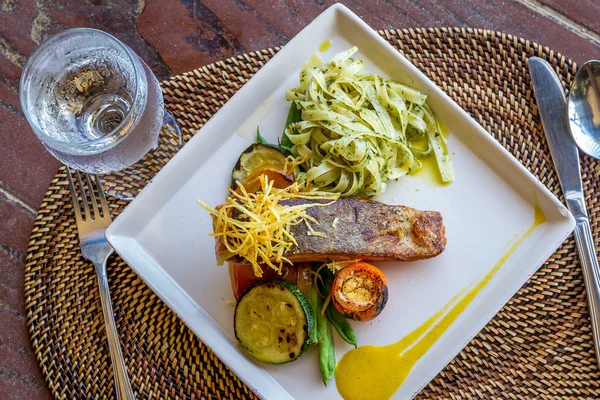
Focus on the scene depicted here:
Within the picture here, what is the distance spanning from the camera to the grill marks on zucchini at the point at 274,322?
290 cm

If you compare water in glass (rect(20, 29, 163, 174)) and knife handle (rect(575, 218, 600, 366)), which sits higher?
knife handle (rect(575, 218, 600, 366))

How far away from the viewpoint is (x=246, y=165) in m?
3.18

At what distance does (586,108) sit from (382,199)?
4.49ft

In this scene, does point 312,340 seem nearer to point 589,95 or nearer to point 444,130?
point 444,130

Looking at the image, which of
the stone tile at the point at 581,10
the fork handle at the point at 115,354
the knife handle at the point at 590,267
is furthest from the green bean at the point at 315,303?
the stone tile at the point at 581,10

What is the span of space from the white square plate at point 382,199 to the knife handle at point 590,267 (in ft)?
1.04

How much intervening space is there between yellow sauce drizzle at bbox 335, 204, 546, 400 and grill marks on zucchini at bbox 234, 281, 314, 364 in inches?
12.6

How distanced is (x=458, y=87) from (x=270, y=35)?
123 cm

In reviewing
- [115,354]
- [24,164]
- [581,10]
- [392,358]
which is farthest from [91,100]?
[581,10]

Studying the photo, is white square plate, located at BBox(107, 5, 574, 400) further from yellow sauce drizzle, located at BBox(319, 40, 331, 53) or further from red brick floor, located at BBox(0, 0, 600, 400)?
red brick floor, located at BBox(0, 0, 600, 400)

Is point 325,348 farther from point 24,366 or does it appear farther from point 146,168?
point 24,366

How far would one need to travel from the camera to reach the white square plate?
3059 mm

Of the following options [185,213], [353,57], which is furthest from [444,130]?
[185,213]

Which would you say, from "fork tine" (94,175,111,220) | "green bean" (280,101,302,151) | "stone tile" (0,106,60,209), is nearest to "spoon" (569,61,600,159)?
"green bean" (280,101,302,151)
